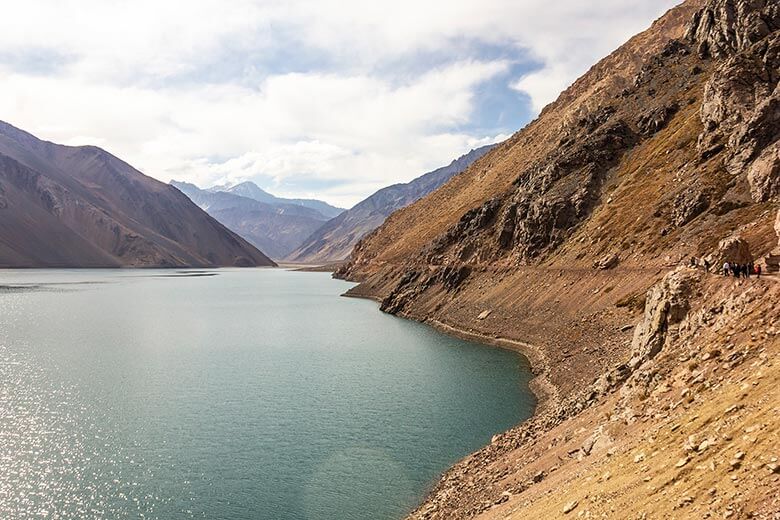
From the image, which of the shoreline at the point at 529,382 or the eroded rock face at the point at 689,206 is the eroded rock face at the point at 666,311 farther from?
the eroded rock face at the point at 689,206

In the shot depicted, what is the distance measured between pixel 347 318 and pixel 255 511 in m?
98.8

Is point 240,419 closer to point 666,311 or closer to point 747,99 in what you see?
point 666,311

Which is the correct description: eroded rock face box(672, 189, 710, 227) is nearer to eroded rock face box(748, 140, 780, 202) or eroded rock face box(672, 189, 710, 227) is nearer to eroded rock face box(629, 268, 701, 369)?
eroded rock face box(748, 140, 780, 202)

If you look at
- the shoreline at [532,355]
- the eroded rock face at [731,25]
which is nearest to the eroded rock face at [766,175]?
the shoreline at [532,355]

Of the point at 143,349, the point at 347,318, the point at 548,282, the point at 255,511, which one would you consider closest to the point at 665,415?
the point at 255,511

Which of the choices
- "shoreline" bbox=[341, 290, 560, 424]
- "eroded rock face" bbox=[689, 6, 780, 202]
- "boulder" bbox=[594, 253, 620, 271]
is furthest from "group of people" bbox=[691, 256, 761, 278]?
"boulder" bbox=[594, 253, 620, 271]

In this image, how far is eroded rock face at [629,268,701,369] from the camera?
38750mm

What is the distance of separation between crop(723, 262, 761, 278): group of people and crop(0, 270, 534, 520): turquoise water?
2278 centimetres

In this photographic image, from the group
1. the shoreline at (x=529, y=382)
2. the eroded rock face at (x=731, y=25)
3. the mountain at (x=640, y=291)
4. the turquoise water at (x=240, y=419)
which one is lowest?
the turquoise water at (x=240, y=419)

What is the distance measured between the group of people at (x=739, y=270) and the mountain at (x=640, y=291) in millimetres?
1461

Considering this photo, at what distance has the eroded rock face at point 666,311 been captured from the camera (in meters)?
38.8

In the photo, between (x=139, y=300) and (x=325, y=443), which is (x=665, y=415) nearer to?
(x=325, y=443)

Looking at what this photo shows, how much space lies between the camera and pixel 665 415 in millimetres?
27016

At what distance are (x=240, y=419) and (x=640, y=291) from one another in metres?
55.9
